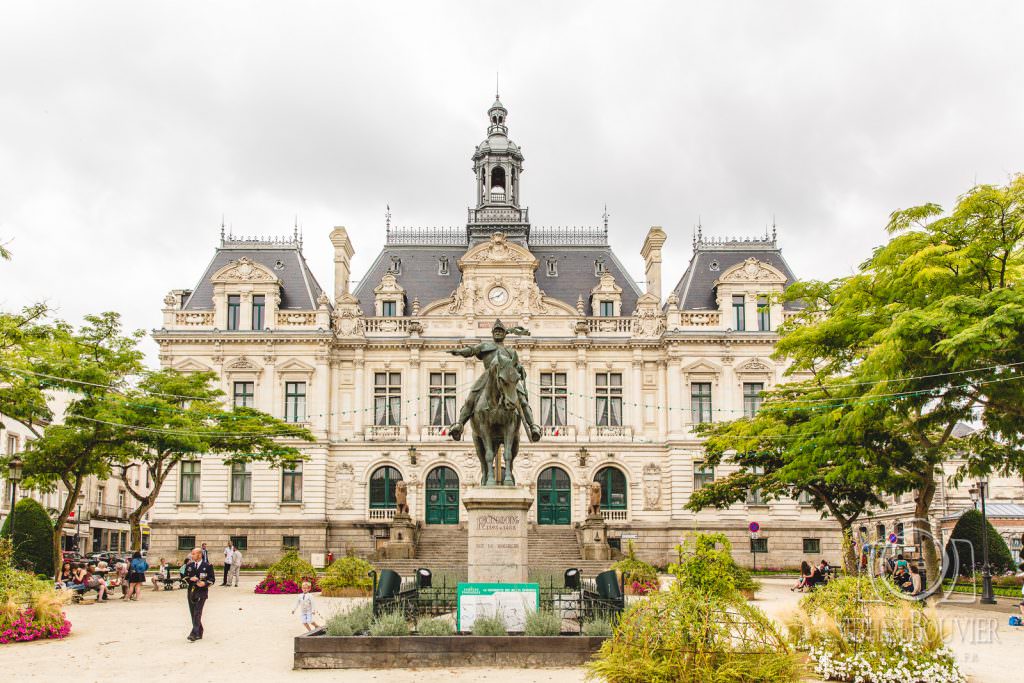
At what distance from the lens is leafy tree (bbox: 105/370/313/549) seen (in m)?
30.9

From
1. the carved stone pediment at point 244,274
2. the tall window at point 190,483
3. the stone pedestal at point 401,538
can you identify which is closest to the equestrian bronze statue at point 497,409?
the stone pedestal at point 401,538

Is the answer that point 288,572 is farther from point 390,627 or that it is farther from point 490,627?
point 490,627

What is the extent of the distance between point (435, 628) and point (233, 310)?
35.9m

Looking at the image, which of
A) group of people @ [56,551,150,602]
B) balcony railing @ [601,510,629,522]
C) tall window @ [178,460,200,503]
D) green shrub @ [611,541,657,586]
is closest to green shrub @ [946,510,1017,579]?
green shrub @ [611,541,657,586]

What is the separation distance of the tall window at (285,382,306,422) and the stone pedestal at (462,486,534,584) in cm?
3118

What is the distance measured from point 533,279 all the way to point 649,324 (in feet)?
20.1

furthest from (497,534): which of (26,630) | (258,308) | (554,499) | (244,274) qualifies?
(244,274)

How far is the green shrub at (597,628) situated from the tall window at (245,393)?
1361 inches

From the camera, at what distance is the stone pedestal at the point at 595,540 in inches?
1613

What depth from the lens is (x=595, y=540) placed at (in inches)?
1649

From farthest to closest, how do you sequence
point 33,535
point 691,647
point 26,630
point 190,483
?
point 190,483
point 33,535
point 26,630
point 691,647

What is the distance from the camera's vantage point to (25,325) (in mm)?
29172

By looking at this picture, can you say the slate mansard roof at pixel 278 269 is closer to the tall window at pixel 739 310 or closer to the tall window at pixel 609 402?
the tall window at pixel 609 402

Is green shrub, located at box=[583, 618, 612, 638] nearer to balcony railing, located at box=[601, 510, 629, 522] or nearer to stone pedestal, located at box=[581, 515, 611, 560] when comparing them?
stone pedestal, located at box=[581, 515, 611, 560]
